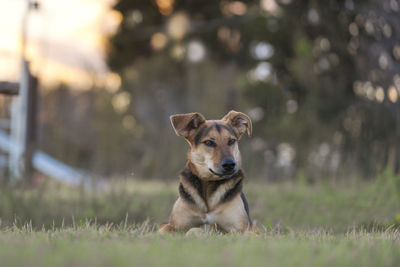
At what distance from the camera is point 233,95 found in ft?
68.4

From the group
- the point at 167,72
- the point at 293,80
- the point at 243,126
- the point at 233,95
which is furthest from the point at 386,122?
the point at 167,72

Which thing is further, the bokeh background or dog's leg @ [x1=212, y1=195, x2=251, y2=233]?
the bokeh background

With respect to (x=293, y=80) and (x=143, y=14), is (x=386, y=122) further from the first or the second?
(x=143, y=14)

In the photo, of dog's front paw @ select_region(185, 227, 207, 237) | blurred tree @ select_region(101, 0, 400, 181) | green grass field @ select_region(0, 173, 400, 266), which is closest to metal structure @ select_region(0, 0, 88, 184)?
green grass field @ select_region(0, 173, 400, 266)

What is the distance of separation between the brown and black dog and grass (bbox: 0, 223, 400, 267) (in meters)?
0.77

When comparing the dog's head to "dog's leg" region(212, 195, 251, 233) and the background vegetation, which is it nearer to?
"dog's leg" region(212, 195, 251, 233)

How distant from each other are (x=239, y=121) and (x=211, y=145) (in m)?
0.78

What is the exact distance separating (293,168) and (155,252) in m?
10.7

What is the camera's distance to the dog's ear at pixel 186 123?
558 centimetres

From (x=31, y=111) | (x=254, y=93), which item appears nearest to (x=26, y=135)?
(x=31, y=111)

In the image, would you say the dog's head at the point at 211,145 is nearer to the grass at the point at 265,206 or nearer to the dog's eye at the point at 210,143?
the dog's eye at the point at 210,143

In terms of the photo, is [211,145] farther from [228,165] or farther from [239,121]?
[239,121]

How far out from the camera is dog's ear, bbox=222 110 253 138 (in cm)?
582

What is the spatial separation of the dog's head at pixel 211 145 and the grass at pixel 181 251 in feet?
3.06
